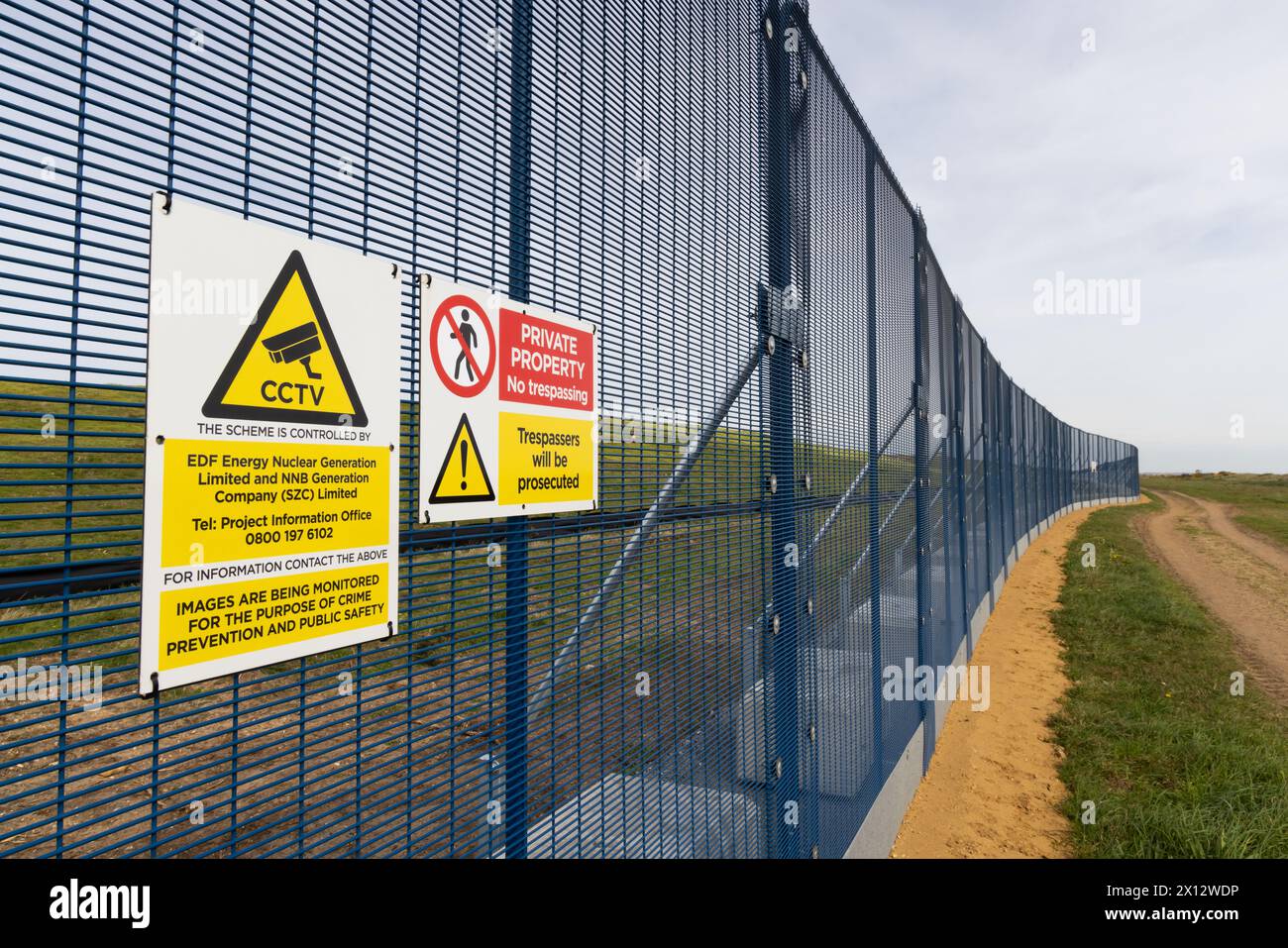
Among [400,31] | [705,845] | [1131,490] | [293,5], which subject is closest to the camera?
[293,5]

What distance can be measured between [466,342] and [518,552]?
53 centimetres

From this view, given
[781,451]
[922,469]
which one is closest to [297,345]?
[781,451]

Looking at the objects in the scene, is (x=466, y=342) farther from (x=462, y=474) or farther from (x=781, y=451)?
(x=781, y=451)

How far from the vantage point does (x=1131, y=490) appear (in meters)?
56.1

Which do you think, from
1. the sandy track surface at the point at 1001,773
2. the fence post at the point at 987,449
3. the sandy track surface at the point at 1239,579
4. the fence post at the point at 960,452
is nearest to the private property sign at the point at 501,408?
the sandy track surface at the point at 1001,773

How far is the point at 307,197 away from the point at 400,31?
0.46m

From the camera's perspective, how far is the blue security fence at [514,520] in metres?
1.13

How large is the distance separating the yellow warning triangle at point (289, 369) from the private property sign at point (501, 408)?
0.24 m

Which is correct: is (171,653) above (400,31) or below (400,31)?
below

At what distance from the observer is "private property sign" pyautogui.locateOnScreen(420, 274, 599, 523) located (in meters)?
1.62

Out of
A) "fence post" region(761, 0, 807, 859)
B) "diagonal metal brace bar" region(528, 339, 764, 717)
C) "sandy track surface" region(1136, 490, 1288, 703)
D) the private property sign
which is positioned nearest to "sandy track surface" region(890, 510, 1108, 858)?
"sandy track surface" region(1136, 490, 1288, 703)
